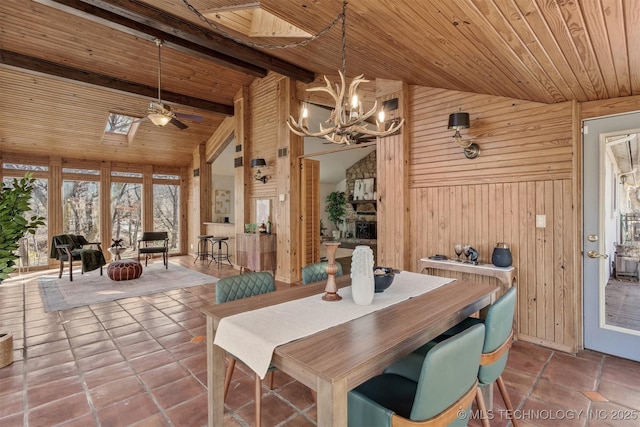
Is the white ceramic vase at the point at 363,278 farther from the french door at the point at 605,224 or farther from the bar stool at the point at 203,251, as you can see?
the bar stool at the point at 203,251

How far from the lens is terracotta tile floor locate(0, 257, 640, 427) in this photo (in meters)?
1.98

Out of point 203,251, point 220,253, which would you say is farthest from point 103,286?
point 203,251

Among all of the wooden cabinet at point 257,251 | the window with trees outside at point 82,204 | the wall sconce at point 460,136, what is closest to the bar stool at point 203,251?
the wooden cabinet at point 257,251

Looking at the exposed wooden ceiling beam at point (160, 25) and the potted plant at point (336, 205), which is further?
the potted plant at point (336, 205)

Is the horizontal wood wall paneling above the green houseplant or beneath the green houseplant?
above

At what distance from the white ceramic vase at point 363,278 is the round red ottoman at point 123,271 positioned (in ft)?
17.7

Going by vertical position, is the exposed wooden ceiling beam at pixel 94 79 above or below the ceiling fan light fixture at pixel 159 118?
above

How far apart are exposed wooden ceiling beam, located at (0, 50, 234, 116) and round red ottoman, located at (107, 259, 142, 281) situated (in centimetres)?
315

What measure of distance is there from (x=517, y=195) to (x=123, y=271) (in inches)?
245

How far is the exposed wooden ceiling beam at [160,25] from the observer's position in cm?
341

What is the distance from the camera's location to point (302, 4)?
8.29 feet

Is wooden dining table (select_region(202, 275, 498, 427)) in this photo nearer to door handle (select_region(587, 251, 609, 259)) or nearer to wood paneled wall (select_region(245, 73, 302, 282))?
door handle (select_region(587, 251, 609, 259))

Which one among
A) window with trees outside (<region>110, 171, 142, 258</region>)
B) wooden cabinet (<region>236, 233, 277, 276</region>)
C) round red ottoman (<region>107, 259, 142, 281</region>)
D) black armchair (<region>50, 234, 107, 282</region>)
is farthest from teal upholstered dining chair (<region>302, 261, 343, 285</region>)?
window with trees outside (<region>110, 171, 142, 258</region>)

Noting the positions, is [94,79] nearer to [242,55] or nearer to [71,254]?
[242,55]
